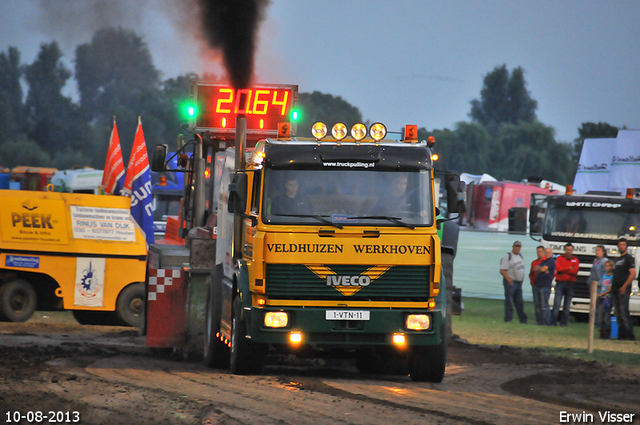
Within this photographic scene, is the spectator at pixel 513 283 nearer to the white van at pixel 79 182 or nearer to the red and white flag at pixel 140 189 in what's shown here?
the red and white flag at pixel 140 189

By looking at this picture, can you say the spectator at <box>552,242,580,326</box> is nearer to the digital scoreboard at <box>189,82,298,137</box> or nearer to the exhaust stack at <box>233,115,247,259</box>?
the digital scoreboard at <box>189,82,298,137</box>

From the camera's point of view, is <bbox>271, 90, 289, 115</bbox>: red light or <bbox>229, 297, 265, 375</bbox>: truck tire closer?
<bbox>229, 297, 265, 375</bbox>: truck tire

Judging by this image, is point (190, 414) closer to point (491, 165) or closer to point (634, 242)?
point (634, 242)

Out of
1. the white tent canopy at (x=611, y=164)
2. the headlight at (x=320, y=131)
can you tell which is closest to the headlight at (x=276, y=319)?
the headlight at (x=320, y=131)

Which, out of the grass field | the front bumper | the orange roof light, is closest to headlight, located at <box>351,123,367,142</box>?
the orange roof light

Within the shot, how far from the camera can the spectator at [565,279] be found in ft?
71.8

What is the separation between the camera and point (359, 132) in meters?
11.0

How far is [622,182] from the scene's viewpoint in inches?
1120

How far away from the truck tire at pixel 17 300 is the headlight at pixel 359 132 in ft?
32.7

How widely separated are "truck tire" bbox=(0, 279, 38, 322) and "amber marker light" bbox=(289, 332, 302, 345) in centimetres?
986

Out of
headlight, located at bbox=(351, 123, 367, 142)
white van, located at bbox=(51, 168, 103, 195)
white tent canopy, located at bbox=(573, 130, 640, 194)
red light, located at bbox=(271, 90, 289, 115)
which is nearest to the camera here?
headlight, located at bbox=(351, 123, 367, 142)

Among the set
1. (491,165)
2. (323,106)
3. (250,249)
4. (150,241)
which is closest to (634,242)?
(150,241)

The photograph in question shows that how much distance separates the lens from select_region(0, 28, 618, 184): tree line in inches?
3442

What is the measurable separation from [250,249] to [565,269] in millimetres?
13035
